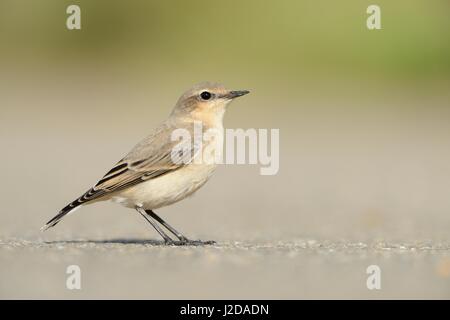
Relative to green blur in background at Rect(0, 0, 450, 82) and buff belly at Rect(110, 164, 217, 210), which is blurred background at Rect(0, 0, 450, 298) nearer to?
green blur in background at Rect(0, 0, 450, 82)

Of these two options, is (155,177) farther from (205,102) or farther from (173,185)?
(205,102)

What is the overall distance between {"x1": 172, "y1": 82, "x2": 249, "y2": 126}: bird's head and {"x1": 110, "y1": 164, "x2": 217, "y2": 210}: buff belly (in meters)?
1.06

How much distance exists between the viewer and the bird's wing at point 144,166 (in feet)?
29.9

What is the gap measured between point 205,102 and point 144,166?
129 cm

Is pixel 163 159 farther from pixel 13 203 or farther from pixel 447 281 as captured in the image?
pixel 13 203

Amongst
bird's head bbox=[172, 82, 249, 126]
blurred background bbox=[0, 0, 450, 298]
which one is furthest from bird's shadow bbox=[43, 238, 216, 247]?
bird's head bbox=[172, 82, 249, 126]

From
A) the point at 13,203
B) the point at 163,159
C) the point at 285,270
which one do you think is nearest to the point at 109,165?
the point at 13,203

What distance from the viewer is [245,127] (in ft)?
72.4

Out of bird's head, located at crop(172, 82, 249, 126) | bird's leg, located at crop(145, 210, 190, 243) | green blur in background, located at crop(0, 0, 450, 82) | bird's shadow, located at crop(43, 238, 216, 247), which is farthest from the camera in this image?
A: green blur in background, located at crop(0, 0, 450, 82)

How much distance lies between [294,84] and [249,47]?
1.76 metres

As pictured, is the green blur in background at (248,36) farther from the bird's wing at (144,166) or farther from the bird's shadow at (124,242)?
the bird's wing at (144,166)

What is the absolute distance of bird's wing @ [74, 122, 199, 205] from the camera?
912 centimetres

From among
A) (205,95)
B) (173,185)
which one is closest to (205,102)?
(205,95)

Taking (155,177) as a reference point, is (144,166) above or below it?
above
